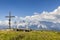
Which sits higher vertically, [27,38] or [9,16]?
[9,16]

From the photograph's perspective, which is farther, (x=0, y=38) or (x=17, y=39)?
(x=0, y=38)

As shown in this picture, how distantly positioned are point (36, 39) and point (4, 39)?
11946mm

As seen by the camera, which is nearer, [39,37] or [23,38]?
[23,38]

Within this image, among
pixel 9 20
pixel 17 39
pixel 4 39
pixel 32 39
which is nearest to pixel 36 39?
pixel 32 39

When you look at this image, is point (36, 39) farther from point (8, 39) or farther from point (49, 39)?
point (8, 39)

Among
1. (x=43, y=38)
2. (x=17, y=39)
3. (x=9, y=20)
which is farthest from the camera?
(x=9, y=20)

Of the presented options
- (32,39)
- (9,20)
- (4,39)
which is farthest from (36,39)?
(9,20)

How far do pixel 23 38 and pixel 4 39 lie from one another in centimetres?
875

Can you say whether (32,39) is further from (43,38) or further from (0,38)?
(0,38)

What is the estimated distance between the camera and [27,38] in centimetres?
6378

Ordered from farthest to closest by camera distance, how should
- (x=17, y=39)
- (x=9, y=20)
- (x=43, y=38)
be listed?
(x=9, y=20) < (x=43, y=38) < (x=17, y=39)

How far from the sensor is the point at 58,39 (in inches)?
2758

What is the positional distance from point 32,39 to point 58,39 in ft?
38.3

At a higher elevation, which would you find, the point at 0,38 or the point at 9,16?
the point at 9,16
